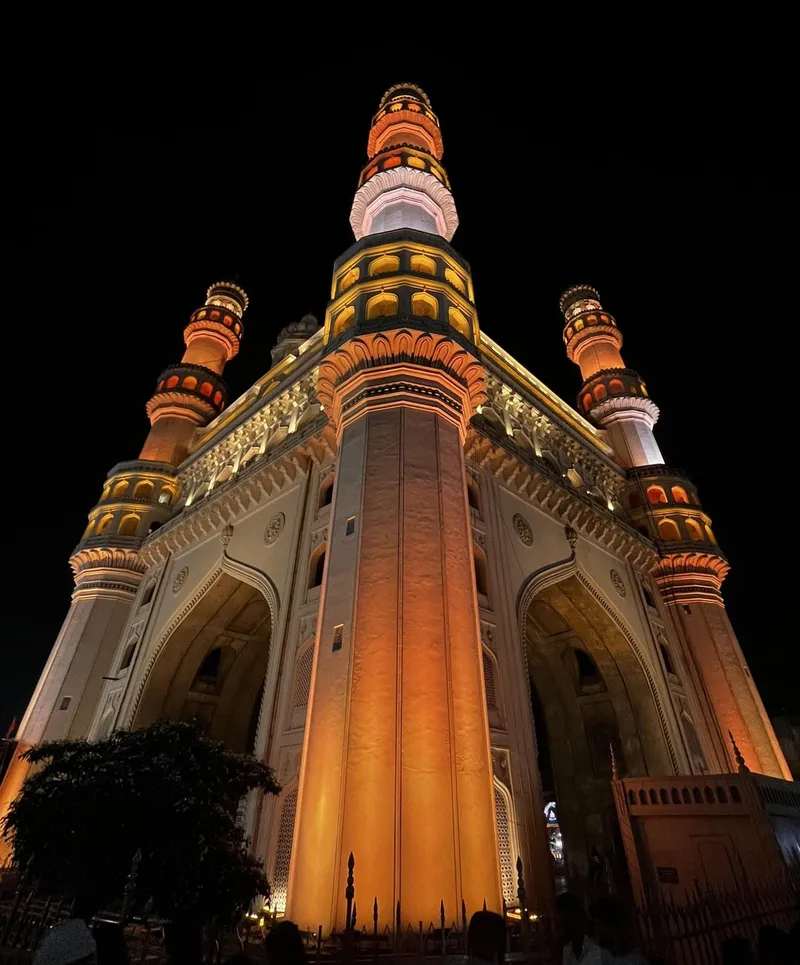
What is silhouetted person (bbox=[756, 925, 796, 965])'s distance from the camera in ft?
12.6

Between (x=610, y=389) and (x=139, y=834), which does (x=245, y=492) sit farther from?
(x=610, y=389)

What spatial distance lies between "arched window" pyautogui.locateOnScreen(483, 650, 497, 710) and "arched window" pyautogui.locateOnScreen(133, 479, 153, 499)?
1787cm

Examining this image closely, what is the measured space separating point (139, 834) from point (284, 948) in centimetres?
404

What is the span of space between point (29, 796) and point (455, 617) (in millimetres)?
7185

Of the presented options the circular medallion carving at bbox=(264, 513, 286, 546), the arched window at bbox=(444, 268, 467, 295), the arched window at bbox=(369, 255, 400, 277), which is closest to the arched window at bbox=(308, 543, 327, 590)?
the circular medallion carving at bbox=(264, 513, 286, 546)

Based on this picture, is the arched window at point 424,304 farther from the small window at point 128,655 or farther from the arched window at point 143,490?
the arched window at point 143,490

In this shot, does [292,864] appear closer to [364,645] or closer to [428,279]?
[364,645]

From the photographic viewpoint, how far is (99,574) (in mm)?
23281

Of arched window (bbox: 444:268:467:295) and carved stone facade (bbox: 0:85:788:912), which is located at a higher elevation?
arched window (bbox: 444:268:467:295)

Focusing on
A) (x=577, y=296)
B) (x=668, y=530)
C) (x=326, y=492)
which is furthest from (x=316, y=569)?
(x=577, y=296)

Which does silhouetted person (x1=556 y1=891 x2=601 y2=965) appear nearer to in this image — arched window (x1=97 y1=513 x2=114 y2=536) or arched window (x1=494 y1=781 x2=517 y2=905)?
arched window (x1=494 y1=781 x2=517 y2=905)

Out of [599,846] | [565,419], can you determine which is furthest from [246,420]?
[599,846]

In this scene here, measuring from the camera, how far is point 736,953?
3.75 metres

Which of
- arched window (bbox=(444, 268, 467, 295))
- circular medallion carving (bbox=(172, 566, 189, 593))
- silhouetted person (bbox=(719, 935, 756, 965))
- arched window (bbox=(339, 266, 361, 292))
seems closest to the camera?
silhouetted person (bbox=(719, 935, 756, 965))
